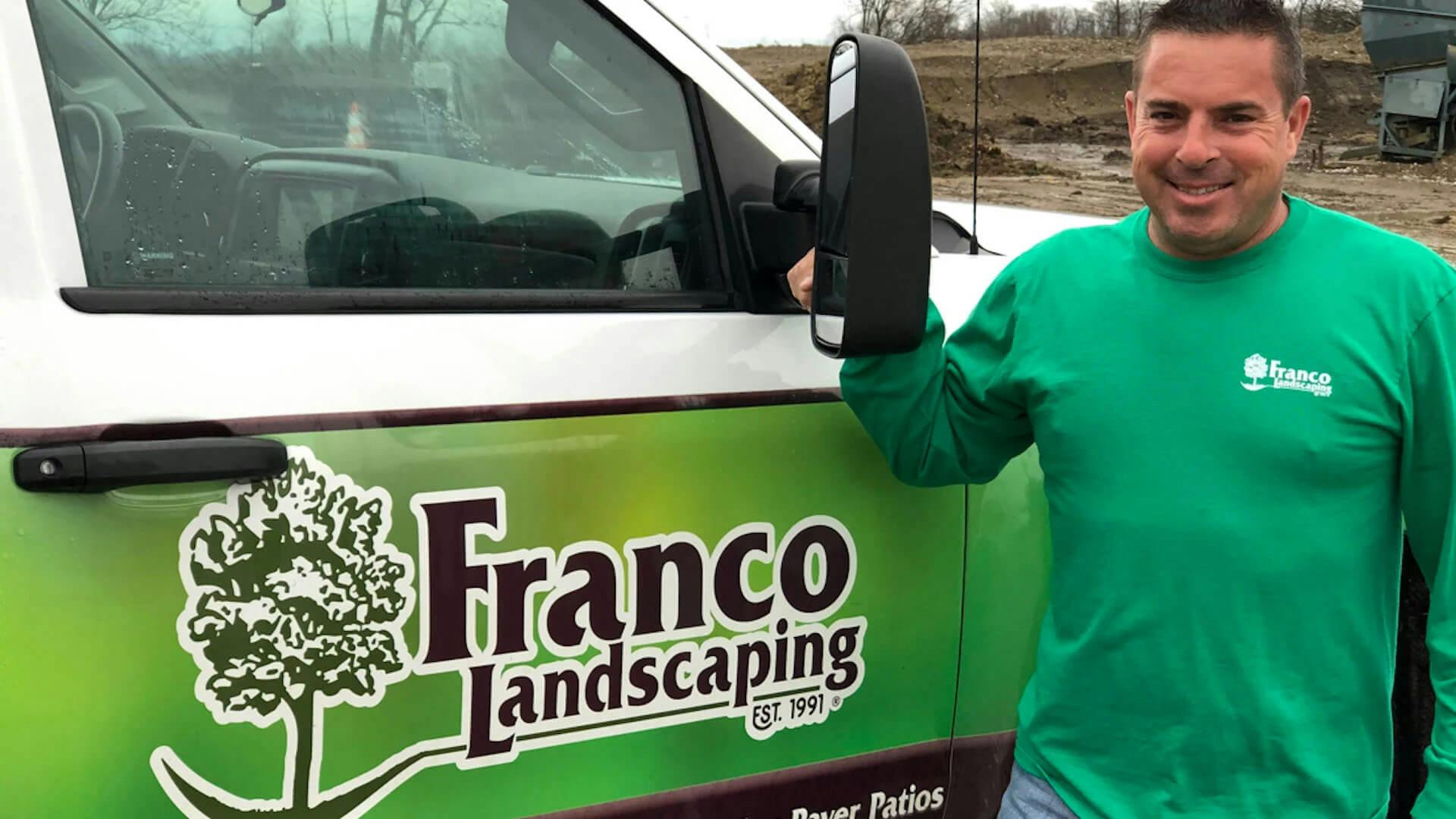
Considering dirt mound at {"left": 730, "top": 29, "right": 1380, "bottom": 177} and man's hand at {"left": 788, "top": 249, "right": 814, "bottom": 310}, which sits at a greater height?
dirt mound at {"left": 730, "top": 29, "right": 1380, "bottom": 177}

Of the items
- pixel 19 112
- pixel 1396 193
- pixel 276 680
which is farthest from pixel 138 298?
pixel 1396 193

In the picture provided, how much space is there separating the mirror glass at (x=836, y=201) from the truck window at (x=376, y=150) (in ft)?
0.77

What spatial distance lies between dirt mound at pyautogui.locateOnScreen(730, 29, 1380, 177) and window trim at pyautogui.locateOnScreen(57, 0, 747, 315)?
0.17 m

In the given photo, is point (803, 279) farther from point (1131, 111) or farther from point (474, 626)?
point (474, 626)

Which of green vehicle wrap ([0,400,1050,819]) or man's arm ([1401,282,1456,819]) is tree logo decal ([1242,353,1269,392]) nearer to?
man's arm ([1401,282,1456,819])

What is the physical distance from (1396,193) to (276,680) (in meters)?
14.7

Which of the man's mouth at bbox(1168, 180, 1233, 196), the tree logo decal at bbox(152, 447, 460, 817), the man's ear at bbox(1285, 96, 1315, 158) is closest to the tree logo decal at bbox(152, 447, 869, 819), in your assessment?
the tree logo decal at bbox(152, 447, 460, 817)

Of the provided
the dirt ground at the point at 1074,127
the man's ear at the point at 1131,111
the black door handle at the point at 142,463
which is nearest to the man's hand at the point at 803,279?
the dirt ground at the point at 1074,127

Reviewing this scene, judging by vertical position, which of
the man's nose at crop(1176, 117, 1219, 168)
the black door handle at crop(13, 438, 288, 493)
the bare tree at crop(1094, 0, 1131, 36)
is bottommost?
the black door handle at crop(13, 438, 288, 493)

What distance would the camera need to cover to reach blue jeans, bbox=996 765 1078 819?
165cm

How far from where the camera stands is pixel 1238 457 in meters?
1.46

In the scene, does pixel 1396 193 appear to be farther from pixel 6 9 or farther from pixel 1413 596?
pixel 6 9

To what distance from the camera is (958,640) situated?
1.95m

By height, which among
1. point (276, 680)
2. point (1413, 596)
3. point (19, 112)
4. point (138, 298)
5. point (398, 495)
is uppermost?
point (19, 112)
